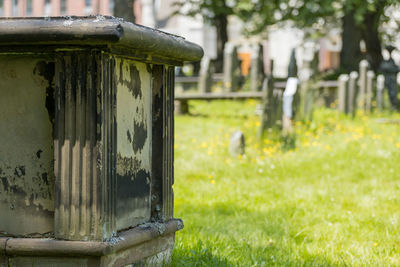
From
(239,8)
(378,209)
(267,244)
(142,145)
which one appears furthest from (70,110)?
(239,8)

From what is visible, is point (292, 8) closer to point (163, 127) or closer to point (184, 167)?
point (184, 167)

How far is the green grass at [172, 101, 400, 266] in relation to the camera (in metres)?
3.98

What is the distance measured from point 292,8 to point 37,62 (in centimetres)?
1798

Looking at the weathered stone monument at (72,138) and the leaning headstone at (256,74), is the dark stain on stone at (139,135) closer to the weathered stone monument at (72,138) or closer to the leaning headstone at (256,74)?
the weathered stone monument at (72,138)

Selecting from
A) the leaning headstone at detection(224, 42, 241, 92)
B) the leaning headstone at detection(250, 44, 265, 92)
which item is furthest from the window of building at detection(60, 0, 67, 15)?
the leaning headstone at detection(250, 44, 265, 92)

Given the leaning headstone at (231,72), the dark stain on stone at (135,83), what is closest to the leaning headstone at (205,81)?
the leaning headstone at (231,72)

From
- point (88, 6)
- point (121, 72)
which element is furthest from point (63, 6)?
point (121, 72)

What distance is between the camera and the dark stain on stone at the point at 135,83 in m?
2.91

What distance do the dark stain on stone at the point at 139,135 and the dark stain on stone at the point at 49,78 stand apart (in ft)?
1.42

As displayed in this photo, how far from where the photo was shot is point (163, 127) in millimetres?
3184

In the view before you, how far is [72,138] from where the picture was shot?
8.64 feet

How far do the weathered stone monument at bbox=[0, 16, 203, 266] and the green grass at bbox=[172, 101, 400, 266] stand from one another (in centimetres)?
87

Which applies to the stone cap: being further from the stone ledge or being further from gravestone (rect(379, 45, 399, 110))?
gravestone (rect(379, 45, 399, 110))

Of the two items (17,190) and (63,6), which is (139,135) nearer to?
(17,190)
